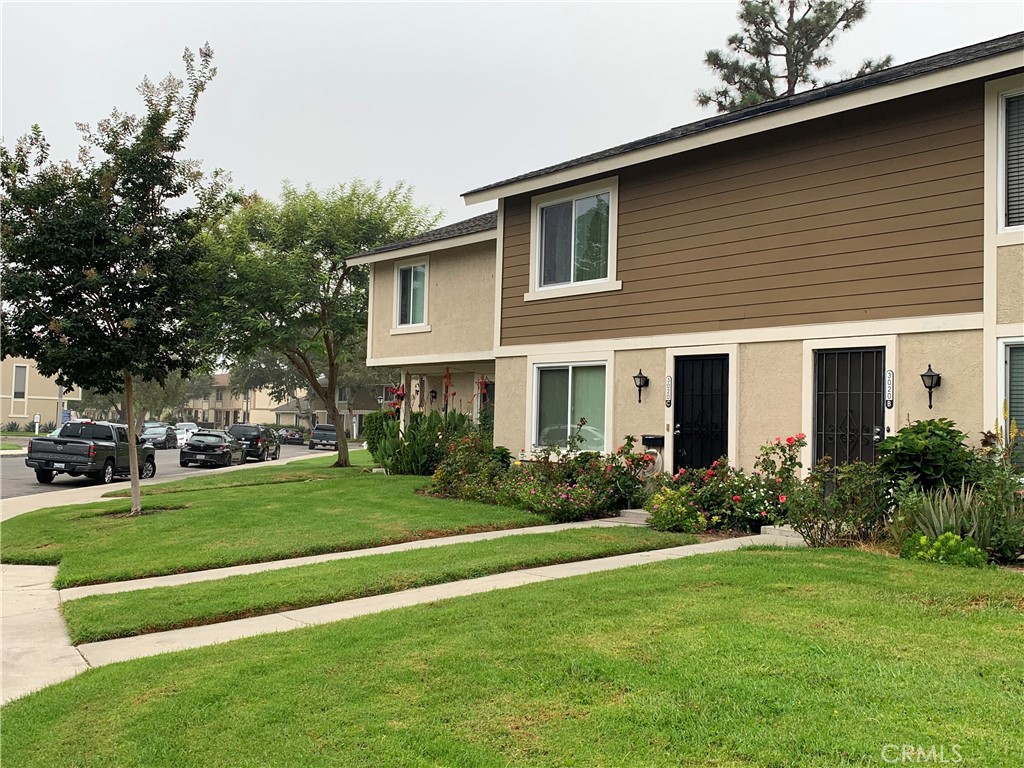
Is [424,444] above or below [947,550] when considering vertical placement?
above

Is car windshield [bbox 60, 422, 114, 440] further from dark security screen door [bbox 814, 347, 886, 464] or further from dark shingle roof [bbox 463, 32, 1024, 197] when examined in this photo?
dark security screen door [bbox 814, 347, 886, 464]

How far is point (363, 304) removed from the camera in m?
28.0

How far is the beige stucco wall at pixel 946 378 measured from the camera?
9672 mm

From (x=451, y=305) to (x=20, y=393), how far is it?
231 ft

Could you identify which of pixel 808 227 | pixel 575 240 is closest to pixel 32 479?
pixel 575 240

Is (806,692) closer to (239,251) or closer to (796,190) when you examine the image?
(796,190)

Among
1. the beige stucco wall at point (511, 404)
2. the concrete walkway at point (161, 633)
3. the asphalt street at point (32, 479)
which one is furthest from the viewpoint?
the asphalt street at point (32, 479)

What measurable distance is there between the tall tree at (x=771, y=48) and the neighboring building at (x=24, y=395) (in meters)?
64.5

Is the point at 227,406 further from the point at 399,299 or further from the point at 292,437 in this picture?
the point at 399,299

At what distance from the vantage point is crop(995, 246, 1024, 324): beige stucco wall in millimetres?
9422

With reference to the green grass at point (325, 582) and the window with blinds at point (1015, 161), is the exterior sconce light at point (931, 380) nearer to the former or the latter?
the window with blinds at point (1015, 161)

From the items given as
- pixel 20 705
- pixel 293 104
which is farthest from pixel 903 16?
pixel 20 705

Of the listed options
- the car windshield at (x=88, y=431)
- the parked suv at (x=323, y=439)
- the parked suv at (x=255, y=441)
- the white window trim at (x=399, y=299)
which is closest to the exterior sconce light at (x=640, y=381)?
the white window trim at (x=399, y=299)

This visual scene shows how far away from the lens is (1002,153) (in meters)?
9.73
